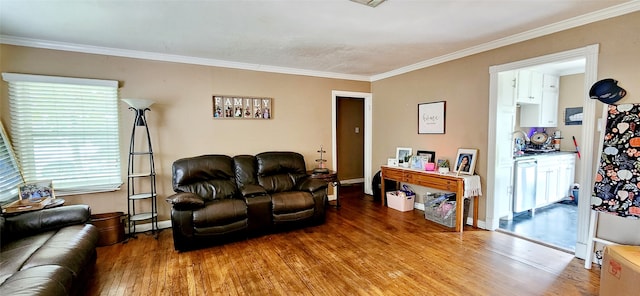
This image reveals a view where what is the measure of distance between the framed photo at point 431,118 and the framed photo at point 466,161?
45 cm

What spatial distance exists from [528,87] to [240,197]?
14.0 feet

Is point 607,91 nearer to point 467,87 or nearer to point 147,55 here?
point 467,87

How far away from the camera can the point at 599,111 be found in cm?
251

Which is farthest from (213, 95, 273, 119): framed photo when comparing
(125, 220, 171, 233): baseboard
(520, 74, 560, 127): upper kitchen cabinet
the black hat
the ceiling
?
(520, 74, 560, 127): upper kitchen cabinet

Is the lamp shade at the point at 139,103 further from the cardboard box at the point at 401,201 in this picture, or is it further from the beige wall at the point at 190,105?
the cardboard box at the point at 401,201

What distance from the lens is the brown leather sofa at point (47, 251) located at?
5.28ft

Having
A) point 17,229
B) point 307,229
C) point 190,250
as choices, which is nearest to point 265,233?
point 307,229

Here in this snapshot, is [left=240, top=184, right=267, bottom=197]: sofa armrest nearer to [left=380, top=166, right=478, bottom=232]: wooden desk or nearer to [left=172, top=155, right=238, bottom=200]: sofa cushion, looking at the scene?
[left=172, top=155, right=238, bottom=200]: sofa cushion

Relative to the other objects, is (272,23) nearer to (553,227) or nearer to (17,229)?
(17,229)

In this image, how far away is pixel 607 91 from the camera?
2416 mm

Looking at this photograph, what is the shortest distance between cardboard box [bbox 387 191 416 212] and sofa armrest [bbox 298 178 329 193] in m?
1.27

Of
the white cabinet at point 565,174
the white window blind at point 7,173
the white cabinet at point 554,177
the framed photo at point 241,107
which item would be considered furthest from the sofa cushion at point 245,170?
the white cabinet at point 565,174

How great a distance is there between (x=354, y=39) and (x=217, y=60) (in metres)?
1.97

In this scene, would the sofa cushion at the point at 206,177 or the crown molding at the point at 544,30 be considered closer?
the crown molding at the point at 544,30
